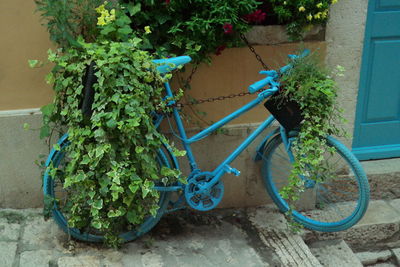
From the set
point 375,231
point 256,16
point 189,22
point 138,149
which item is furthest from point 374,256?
point 189,22

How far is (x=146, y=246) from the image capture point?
3256mm

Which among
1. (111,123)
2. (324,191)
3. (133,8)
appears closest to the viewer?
(111,123)

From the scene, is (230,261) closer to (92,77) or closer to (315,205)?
(315,205)

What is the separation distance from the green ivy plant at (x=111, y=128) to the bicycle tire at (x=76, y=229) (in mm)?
139

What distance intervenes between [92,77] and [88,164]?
500mm

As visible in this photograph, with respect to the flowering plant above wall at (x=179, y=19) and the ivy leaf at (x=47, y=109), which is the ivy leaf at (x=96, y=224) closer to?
the ivy leaf at (x=47, y=109)

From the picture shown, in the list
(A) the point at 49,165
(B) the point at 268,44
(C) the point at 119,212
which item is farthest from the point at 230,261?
(B) the point at 268,44

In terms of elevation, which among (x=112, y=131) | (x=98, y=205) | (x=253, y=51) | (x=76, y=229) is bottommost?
(x=76, y=229)

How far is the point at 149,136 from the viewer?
286cm

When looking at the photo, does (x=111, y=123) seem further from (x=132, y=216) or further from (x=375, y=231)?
(x=375, y=231)

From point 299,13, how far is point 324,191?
149 cm

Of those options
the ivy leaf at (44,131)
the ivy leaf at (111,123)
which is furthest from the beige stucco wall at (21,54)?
the ivy leaf at (111,123)

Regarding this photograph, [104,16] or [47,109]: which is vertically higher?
[104,16]

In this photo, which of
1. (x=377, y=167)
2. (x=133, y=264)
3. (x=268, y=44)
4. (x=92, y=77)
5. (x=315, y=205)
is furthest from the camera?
(x=377, y=167)
